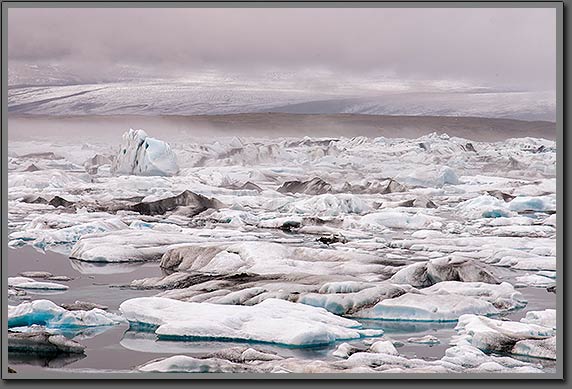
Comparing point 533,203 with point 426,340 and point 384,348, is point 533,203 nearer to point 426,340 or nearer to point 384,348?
point 426,340

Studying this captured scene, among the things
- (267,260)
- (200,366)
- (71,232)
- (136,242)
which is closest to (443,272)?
(267,260)

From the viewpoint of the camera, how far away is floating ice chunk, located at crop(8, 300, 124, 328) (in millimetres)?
6625

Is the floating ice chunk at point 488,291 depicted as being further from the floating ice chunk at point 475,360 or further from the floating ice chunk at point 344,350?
the floating ice chunk at point 344,350

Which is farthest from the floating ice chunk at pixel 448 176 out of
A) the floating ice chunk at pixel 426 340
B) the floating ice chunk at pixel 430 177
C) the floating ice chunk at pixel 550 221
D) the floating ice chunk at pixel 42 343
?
the floating ice chunk at pixel 42 343

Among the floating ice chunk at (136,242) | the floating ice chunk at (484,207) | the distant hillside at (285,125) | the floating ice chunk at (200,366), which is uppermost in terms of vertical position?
the distant hillside at (285,125)

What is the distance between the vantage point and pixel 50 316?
6.64 metres

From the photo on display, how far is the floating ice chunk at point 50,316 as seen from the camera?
21.7ft

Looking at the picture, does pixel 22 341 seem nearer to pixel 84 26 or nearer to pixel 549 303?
pixel 84 26

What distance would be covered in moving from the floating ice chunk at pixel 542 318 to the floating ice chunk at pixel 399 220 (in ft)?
3.19

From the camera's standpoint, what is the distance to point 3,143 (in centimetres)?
704

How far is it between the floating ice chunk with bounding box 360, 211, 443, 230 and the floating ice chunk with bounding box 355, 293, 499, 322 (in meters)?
0.67

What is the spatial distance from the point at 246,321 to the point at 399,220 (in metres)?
1.49

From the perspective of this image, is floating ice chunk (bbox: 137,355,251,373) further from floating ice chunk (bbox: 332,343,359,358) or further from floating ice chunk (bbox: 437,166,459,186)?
floating ice chunk (bbox: 437,166,459,186)

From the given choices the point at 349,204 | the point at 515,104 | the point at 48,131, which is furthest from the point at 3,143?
the point at 515,104
